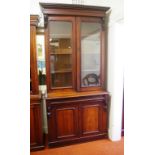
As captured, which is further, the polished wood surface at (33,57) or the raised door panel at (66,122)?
the raised door panel at (66,122)

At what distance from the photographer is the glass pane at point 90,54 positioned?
2686 mm

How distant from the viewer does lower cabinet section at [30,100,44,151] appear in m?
2.42

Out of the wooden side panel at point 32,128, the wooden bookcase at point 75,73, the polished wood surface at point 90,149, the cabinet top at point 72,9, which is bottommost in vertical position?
the polished wood surface at point 90,149

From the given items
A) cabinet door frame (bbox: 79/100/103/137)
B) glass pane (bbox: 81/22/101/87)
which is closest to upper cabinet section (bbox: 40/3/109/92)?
glass pane (bbox: 81/22/101/87)

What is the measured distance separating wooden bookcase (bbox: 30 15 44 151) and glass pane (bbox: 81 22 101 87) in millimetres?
774

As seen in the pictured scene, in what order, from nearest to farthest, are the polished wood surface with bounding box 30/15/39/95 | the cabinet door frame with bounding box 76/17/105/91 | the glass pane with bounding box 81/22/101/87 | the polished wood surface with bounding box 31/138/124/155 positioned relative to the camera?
the polished wood surface with bounding box 30/15/39/95 → the polished wood surface with bounding box 31/138/124/155 → the cabinet door frame with bounding box 76/17/105/91 → the glass pane with bounding box 81/22/101/87

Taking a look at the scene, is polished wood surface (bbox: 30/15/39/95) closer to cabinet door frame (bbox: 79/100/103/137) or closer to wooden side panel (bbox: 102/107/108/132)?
cabinet door frame (bbox: 79/100/103/137)

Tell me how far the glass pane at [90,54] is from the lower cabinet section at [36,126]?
83 cm

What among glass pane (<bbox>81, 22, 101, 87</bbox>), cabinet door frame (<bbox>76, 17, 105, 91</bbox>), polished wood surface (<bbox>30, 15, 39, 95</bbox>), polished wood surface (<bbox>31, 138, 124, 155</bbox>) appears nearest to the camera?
polished wood surface (<bbox>30, 15, 39, 95</bbox>)

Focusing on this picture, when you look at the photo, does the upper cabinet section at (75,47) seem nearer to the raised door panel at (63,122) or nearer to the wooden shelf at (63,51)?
the wooden shelf at (63,51)

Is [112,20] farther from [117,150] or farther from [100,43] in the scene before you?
[117,150]

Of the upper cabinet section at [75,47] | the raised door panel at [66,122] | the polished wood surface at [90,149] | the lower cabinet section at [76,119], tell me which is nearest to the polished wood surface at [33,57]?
the upper cabinet section at [75,47]

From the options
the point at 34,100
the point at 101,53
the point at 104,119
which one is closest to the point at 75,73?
the point at 101,53

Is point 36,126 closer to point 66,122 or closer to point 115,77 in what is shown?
point 66,122
